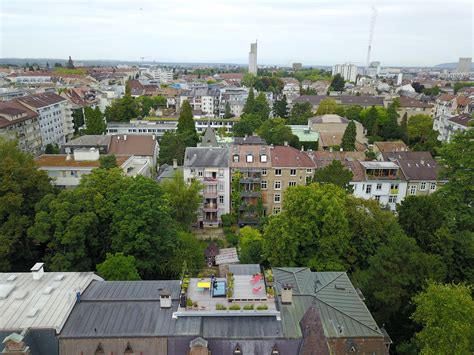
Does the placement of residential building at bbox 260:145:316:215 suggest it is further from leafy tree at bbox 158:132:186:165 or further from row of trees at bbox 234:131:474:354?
leafy tree at bbox 158:132:186:165

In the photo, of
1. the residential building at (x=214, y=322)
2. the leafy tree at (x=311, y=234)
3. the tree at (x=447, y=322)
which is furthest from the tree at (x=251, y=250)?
the tree at (x=447, y=322)

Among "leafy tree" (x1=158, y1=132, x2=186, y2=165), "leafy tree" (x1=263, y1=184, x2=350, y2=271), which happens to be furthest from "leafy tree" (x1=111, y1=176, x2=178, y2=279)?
"leafy tree" (x1=158, y1=132, x2=186, y2=165)

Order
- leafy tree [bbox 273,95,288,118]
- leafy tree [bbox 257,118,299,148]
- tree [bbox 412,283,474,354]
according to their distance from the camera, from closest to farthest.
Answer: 1. tree [bbox 412,283,474,354]
2. leafy tree [bbox 257,118,299,148]
3. leafy tree [bbox 273,95,288,118]

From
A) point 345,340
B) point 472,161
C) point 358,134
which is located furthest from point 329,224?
point 358,134

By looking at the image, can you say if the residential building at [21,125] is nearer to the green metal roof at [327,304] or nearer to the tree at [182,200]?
the tree at [182,200]

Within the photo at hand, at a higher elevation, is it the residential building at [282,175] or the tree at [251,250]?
the residential building at [282,175]

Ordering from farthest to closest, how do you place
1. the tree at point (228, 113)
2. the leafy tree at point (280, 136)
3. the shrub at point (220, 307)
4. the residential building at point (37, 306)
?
the tree at point (228, 113) < the leafy tree at point (280, 136) < the shrub at point (220, 307) < the residential building at point (37, 306)

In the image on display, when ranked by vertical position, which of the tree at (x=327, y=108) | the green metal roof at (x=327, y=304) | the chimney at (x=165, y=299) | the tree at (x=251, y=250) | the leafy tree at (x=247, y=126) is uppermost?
the tree at (x=327, y=108)

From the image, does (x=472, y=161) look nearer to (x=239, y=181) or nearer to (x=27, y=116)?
(x=239, y=181)

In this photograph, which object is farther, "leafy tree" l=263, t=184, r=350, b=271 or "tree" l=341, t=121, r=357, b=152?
"tree" l=341, t=121, r=357, b=152
